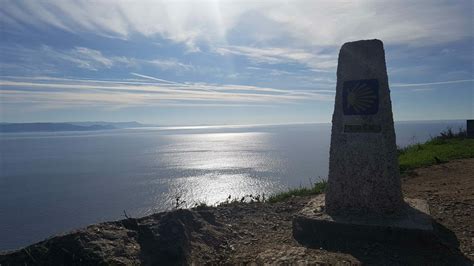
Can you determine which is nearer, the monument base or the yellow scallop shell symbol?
the monument base

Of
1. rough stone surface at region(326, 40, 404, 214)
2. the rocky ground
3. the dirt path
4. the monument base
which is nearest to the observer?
the rocky ground

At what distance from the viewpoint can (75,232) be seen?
16.4 ft

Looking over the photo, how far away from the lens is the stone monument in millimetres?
5980

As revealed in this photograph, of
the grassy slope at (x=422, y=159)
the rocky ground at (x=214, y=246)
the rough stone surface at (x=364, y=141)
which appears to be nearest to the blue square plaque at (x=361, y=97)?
the rough stone surface at (x=364, y=141)

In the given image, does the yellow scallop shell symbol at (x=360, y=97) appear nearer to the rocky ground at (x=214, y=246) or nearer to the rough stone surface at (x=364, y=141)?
the rough stone surface at (x=364, y=141)

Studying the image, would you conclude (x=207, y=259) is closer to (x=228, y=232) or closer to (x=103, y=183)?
(x=228, y=232)

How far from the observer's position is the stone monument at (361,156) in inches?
235

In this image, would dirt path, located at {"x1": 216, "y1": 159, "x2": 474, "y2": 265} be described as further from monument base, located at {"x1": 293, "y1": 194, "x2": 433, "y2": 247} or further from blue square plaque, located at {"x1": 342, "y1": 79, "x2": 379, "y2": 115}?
blue square plaque, located at {"x1": 342, "y1": 79, "x2": 379, "y2": 115}

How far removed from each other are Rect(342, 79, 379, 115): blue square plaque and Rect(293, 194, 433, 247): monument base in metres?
1.89

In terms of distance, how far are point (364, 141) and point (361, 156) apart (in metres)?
0.28

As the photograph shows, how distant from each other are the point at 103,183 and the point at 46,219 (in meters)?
15.7

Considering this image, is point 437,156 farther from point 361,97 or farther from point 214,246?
point 214,246

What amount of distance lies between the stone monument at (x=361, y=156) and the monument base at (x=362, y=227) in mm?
17

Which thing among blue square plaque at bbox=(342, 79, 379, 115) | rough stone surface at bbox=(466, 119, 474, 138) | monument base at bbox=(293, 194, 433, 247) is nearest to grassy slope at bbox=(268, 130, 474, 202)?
rough stone surface at bbox=(466, 119, 474, 138)
